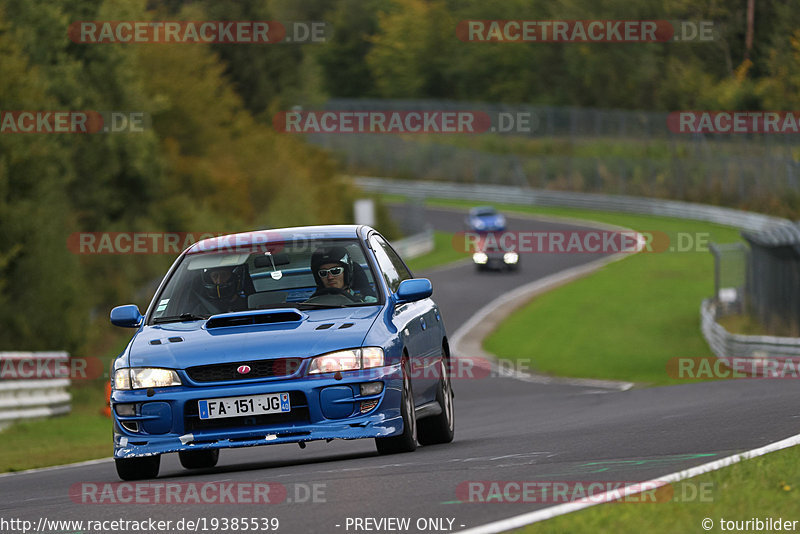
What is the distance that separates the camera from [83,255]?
42.8m

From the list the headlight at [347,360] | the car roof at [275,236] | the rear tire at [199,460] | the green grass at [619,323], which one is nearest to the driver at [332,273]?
the car roof at [275,236]

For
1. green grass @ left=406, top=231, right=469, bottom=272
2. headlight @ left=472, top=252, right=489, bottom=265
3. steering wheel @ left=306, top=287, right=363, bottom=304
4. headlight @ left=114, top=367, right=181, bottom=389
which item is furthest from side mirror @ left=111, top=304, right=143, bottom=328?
green grass @ left=406, top=231, right=469, bottom=272

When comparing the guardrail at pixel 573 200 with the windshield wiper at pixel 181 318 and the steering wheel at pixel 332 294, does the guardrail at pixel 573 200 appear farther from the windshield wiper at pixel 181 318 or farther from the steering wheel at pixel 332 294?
the windshield wiper at pixel 181 318

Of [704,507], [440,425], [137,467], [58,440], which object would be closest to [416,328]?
[440,425]

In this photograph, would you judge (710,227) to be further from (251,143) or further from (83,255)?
(83,255)

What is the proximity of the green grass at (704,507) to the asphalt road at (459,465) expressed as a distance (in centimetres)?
44

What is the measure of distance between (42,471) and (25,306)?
19326 mm

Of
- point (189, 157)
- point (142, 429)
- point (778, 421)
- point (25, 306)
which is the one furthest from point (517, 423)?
point (189, 157)

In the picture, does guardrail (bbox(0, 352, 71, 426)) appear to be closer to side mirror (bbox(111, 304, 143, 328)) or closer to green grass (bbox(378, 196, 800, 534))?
side mirror (bbox(111, 304, 143, 328))

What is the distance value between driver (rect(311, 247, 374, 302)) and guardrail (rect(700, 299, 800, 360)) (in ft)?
45.3

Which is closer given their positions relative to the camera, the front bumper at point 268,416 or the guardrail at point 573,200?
the front bumper at point 268,416

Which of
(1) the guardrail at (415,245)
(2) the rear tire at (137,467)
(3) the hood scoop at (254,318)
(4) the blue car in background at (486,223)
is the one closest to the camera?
(3) the hood scoop at (254,318)

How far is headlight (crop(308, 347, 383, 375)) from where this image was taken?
9562 mm

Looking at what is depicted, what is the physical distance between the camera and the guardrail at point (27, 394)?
20.3 meters
